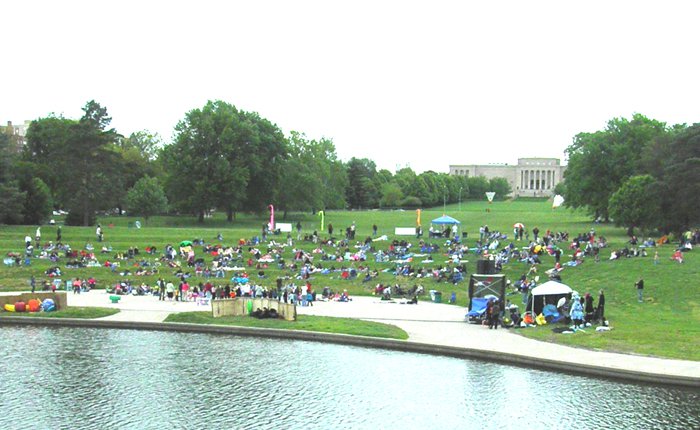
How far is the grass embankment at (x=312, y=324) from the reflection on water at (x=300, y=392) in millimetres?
1646

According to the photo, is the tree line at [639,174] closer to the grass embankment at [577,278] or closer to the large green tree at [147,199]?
the grass embankment at [577,278]

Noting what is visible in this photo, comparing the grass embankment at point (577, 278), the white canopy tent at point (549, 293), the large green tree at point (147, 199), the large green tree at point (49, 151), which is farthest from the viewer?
the large green tree at point (49, 151)

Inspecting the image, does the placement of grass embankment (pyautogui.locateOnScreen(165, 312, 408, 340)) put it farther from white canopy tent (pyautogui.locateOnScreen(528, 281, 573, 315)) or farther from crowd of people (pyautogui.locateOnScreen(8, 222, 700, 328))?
white canopy tent (pyautogui.locateOnScreen(528, 281, 573, 315))

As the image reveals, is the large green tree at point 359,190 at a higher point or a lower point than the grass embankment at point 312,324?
higher

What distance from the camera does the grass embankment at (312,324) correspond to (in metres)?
27.8

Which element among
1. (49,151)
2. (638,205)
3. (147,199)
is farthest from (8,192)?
(638,205)

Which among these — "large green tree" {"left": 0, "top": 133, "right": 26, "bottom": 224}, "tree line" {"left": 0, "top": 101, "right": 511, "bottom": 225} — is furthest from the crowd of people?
"tree line" {"left": 0, "top": 101, "right": 511, "bottom": 225}

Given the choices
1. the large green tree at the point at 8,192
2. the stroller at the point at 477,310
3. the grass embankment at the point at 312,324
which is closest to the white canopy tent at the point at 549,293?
the stroller at the point at 477,310

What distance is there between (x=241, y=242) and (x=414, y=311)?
23371 millimetres

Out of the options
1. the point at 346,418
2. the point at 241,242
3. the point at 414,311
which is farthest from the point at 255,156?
the point at 346,418

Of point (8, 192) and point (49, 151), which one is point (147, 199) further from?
point (49, 151)

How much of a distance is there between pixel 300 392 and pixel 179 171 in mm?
63513

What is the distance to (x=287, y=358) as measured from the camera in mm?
24766

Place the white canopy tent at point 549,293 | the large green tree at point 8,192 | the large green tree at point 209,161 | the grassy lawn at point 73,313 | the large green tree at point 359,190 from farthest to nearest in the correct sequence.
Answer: the large green tree at point 359,190 → the large green tree at point 209,161 → the large green tree at point 8,192 → the grassy lawn at point 73,313 → the white canopy tent at point 549,293
